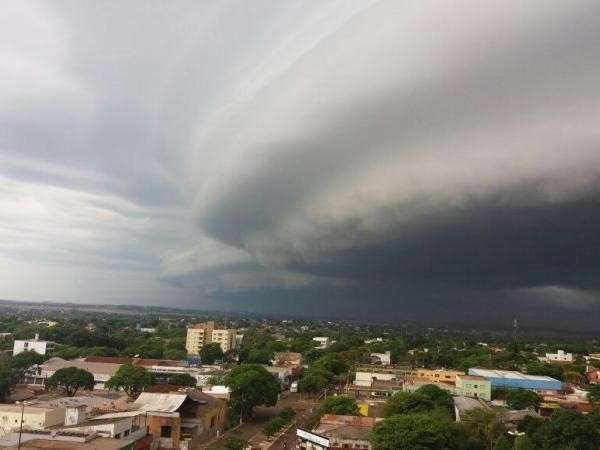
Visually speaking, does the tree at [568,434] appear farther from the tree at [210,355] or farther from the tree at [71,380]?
the tree at [210,355]

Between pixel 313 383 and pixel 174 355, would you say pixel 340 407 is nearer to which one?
pixel 313 383

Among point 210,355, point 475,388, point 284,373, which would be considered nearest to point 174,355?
point 210,355

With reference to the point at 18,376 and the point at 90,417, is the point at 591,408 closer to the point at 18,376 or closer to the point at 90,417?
the point at 90,417

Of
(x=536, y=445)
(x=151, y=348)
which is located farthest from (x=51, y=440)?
(x=151, y=348)

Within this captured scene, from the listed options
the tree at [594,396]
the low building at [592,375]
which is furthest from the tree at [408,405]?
the low building at [592,375]

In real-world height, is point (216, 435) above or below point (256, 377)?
below

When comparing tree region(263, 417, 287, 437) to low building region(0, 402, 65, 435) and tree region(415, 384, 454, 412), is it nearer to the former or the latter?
tree region(415, 384, 454, 412)

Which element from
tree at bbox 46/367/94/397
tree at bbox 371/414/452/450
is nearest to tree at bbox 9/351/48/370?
tree at bbox 46/367/94/397
